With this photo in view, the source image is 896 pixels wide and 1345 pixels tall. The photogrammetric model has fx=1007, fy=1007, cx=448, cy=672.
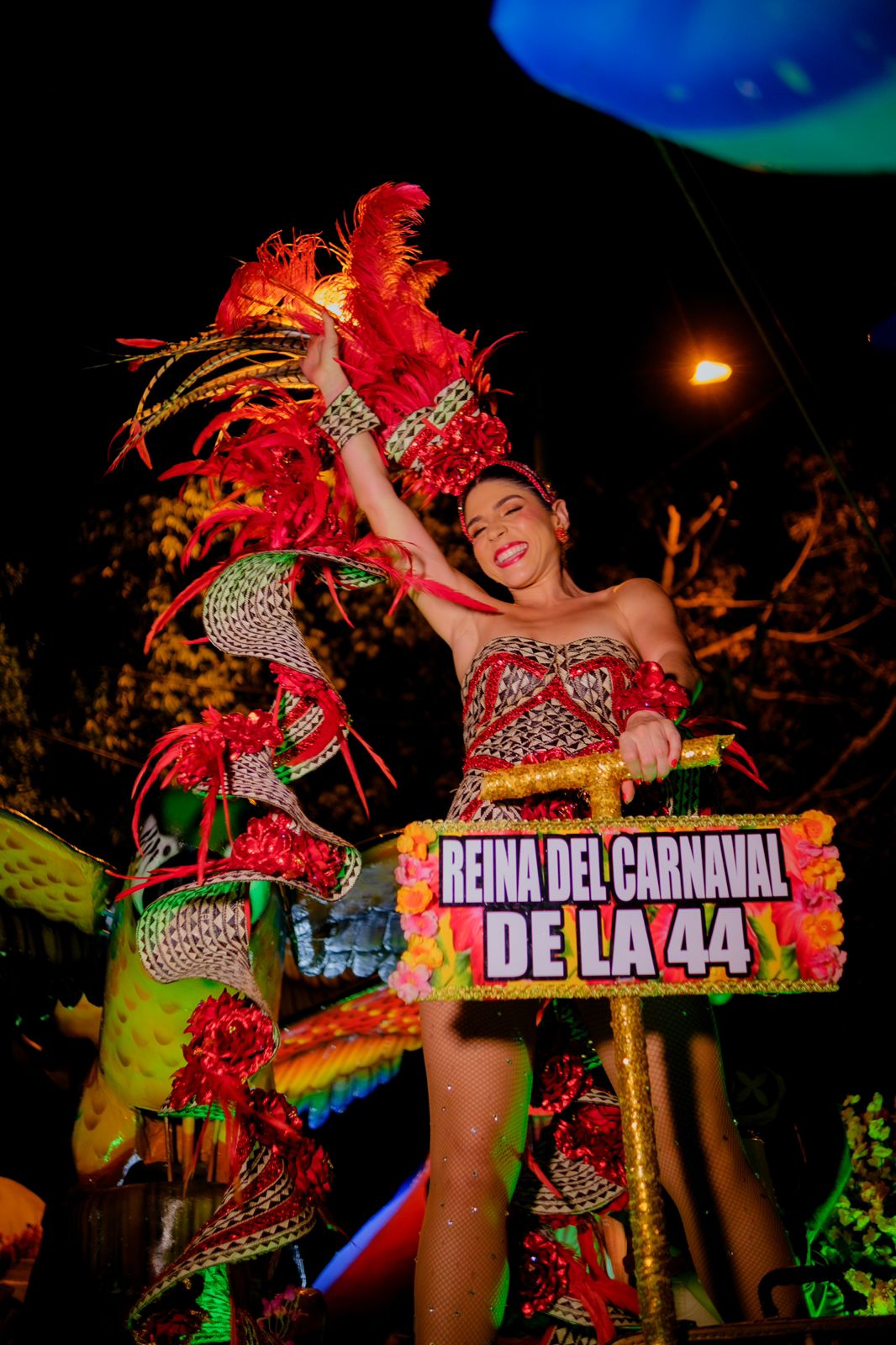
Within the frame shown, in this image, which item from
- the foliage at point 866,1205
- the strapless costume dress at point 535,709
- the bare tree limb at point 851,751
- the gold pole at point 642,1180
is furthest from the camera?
the bare tree limb at point 851,751

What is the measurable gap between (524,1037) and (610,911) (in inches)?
27.8

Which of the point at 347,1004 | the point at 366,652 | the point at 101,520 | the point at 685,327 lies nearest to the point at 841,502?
the point at 685,327

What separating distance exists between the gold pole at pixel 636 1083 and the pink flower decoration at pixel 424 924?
0.22 metres

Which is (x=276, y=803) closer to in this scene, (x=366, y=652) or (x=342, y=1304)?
(x=342, y=1304)

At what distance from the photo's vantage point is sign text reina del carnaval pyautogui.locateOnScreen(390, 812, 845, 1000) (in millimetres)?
1580

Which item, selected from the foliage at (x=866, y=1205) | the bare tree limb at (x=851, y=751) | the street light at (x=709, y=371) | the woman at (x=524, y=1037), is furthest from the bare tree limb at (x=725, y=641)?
the woman at (x=524, y=1037)

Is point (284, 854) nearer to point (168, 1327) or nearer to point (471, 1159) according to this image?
point (471, 1159)

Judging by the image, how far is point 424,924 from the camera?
1.60m

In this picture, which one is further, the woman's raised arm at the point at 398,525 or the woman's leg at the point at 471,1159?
the woman's raised arm at the point at 398,525

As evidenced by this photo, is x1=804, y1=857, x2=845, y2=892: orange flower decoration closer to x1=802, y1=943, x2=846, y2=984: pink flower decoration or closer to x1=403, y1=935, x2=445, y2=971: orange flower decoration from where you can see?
x1=802, y1=943, x2=846, y2=984: pink flower decoration

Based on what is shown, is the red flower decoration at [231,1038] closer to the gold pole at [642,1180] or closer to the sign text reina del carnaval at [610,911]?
the sign text reina del carnaval at [610,911]

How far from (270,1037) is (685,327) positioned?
5.47 m

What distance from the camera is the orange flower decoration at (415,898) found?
160cm

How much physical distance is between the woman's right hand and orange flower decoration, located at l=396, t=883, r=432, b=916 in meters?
1.49
